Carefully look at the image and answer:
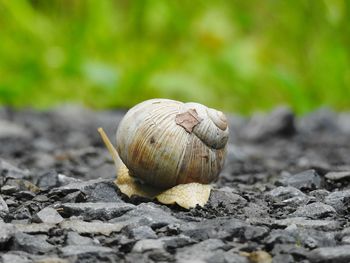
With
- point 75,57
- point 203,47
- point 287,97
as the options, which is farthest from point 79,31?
point 287,97

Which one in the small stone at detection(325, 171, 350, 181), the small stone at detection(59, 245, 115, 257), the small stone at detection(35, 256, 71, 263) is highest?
the small stone at detection(325, 171, 350, 181)

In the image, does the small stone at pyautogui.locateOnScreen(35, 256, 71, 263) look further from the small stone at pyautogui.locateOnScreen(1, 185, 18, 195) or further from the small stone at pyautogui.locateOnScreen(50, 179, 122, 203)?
the small stone at pyautogui.locateOnScreen(1, 185, 18, 195)

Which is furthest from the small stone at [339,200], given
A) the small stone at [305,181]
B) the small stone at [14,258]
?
the small stone at [14,258]

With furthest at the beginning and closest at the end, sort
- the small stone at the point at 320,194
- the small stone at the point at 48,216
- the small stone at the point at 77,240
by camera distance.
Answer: the small stone at the point at 320,194 → the small stone at the point at 48,216 → the small stone at the point at 77,240

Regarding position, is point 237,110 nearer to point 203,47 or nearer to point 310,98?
point 310,98

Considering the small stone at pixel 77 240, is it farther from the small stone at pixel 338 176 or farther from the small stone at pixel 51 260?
the small stone at pixel 338 176

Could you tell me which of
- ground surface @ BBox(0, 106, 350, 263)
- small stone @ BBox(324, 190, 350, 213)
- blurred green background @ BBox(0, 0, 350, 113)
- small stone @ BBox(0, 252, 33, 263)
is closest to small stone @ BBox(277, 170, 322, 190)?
ground surface @ BBox(0, 106, 350, 263)

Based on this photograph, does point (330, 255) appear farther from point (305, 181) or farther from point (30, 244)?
point (305, 181)
